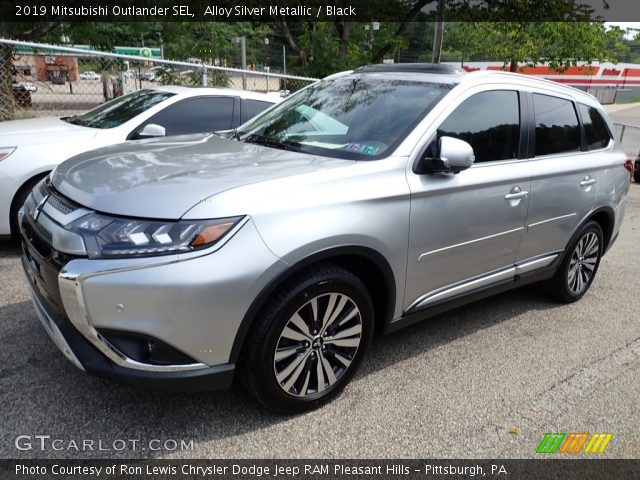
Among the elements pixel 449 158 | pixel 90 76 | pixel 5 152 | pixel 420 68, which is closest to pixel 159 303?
pixel 449 158

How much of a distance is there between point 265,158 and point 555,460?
2.18 meters

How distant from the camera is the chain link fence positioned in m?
8.34

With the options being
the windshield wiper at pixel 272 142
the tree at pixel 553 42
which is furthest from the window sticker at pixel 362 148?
the tree at pixel 553 42

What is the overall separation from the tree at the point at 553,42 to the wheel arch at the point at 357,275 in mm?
15255

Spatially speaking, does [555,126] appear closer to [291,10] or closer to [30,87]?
[30,87]

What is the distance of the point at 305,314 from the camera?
8.45 ft

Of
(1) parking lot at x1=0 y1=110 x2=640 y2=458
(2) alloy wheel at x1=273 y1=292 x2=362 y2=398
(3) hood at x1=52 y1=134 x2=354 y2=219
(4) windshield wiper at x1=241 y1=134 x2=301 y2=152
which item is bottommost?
(1) parking lot at x1=0 y1=110 x2=640 y2=458

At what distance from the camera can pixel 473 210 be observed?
3.16 meters

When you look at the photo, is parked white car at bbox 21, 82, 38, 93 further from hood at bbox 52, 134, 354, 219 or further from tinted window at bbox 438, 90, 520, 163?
tinted window at bbox 438, 90, 520, 163

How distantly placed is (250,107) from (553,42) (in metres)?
16.1

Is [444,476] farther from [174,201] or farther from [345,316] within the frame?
[174,201]

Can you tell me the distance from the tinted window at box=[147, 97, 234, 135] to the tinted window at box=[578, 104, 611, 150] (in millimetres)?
3633

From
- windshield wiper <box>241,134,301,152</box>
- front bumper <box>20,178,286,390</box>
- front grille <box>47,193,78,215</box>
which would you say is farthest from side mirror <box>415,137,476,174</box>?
front grille <box>47,193,78,215</box>

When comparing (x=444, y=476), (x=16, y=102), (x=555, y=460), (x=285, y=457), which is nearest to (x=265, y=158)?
(x=285, y=457)
